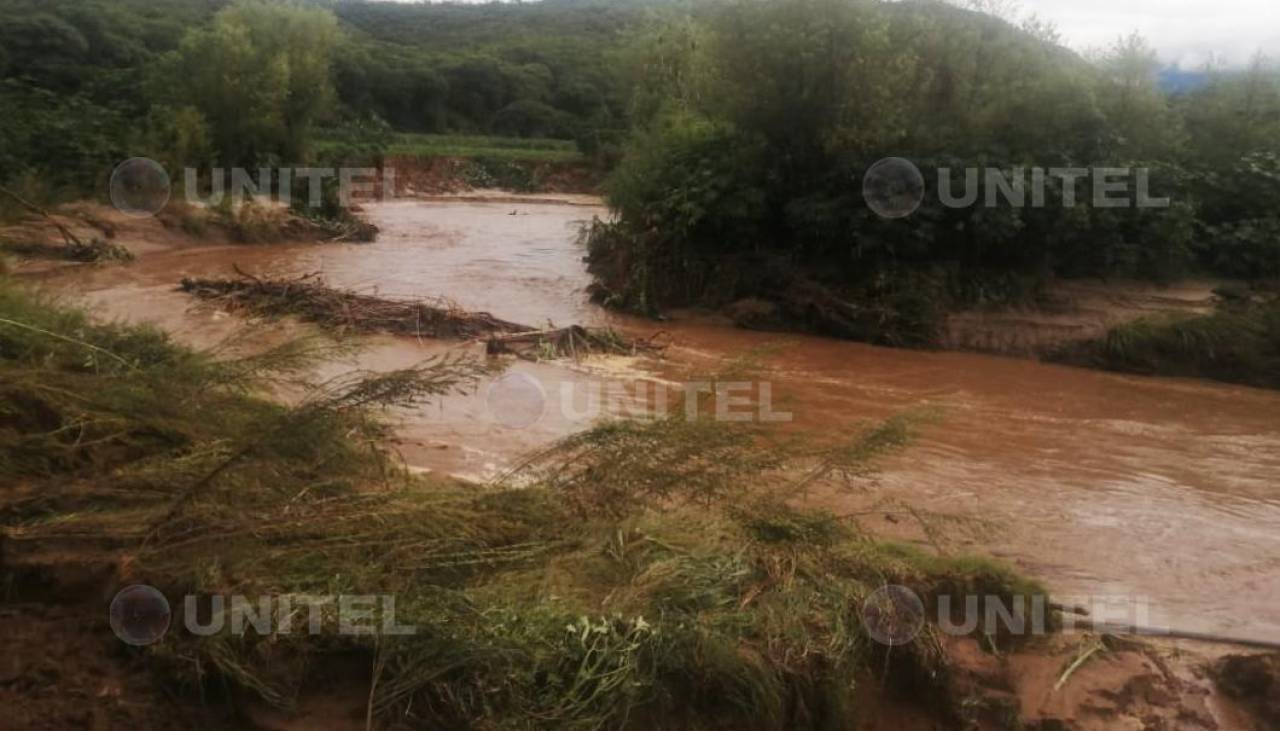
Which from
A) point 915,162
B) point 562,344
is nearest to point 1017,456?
point 562,344

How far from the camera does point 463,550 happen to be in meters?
4.64

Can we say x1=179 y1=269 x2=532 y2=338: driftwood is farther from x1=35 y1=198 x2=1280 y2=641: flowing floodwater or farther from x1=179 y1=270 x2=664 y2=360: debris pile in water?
x1=35 y1=198 x2=1280 y2=641: flowing floodwater

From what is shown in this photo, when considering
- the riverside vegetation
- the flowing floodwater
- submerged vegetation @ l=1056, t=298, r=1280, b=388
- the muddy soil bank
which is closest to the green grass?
the riverside vegetation

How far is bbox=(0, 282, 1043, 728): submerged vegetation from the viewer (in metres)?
4.06

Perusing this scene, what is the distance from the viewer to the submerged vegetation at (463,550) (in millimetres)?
4062

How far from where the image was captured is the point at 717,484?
5.21 m

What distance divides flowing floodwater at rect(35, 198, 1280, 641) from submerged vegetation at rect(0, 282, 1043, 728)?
1.09 metres

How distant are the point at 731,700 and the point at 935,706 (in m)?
0.96

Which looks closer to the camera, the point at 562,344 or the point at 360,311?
the point at 562,344

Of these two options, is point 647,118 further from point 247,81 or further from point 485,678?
point 485,678

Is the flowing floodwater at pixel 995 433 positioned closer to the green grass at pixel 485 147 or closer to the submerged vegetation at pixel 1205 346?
the submerged vegetation at pixel 1205 346

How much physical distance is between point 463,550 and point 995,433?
6.91 metres

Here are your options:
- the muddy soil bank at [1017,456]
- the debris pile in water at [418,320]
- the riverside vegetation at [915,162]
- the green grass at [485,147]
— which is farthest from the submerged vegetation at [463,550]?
the green grass at [485,147]

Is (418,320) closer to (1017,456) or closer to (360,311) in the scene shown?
(360,311)
